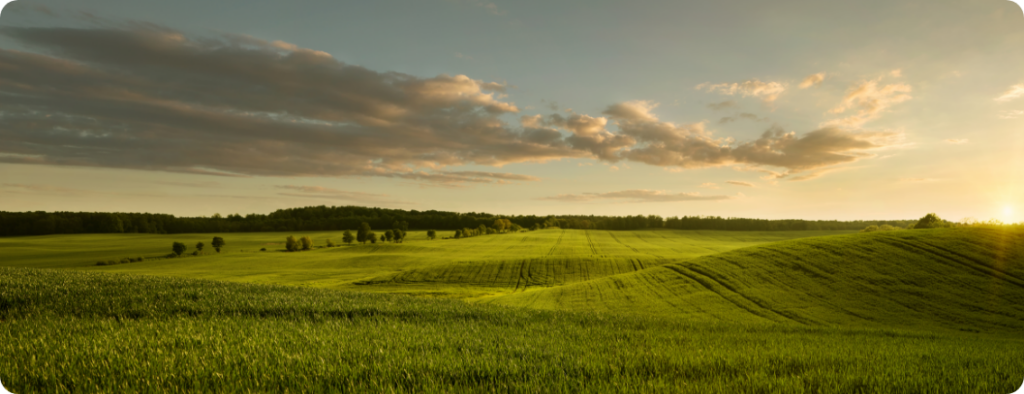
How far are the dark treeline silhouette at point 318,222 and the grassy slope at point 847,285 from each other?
109123mm

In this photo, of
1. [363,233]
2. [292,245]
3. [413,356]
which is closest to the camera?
[413,356]

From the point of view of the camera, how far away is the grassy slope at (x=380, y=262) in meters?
56.3

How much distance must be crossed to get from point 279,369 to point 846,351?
28.8ft

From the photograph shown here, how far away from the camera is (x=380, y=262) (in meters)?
76.2

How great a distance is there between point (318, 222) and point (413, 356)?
164307 mm

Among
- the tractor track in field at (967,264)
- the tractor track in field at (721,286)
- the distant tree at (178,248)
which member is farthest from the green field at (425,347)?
the distant tree at (178,248)

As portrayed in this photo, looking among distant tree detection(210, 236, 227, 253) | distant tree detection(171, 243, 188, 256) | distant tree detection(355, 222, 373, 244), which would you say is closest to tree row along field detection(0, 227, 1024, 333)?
distant tree detection(171, 243, 188, 256)

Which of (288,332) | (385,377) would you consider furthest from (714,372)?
(288,332)

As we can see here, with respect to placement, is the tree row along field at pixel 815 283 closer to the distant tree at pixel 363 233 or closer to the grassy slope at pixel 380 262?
the grassy slope at pixel 380 262

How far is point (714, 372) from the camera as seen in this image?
5520mm

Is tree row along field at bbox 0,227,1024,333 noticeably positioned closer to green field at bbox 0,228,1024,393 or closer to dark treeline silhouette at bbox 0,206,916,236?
green field at bbox 0,228,1024,393

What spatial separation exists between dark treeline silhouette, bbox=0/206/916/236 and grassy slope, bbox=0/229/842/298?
32.3 ft

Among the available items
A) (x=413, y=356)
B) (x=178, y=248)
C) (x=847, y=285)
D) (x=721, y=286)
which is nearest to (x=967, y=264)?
(x=847, y=285)

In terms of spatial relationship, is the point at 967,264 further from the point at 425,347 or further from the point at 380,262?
the point at 380,262
